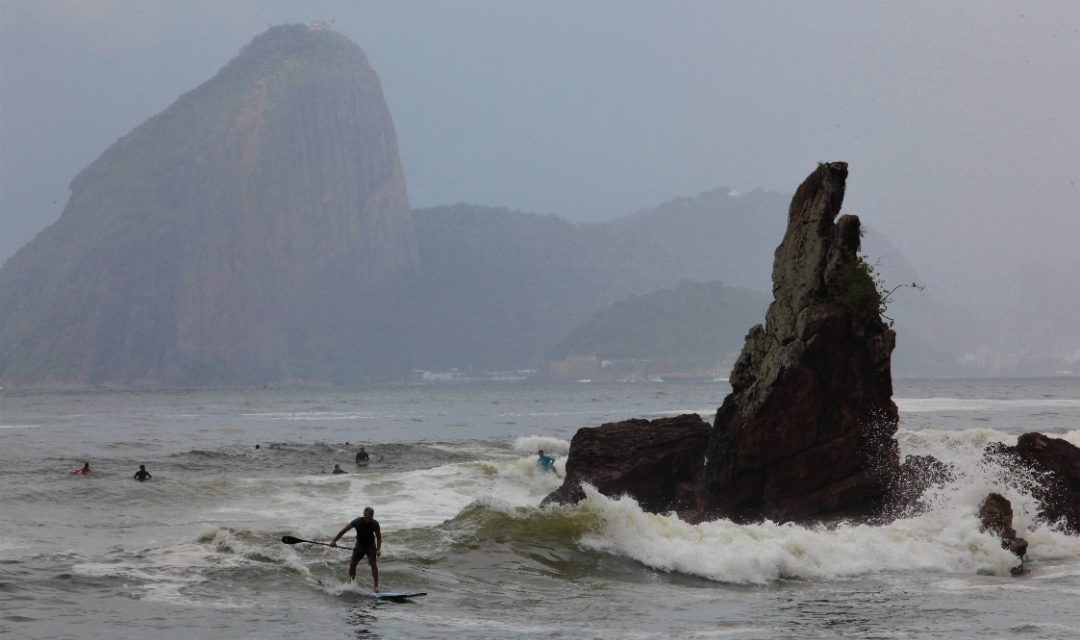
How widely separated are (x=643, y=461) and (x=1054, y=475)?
9.29 meters

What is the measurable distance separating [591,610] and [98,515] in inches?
697

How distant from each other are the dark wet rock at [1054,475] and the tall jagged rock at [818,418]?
9.96ft

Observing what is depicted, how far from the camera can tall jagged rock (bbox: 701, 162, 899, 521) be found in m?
27.3

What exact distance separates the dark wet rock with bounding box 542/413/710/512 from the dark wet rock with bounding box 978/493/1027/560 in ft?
22.4

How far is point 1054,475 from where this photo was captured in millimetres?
27078

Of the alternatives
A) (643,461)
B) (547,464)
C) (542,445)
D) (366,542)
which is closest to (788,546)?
(643,461)

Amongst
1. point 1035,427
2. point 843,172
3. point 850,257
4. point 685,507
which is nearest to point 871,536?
point 685,507

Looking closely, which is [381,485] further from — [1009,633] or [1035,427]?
[1035,427]

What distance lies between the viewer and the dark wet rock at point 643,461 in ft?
97.6

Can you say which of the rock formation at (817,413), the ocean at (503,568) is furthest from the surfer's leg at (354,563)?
the rock formation at (817,413)

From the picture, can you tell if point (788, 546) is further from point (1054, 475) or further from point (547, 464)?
point (547, 464)

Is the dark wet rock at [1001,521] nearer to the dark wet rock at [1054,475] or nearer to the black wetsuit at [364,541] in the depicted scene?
the dark wet rock at [1054,475]

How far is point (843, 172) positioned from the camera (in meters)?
29.6

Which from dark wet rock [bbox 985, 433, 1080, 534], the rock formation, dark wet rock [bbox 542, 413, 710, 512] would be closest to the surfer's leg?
dark wet rock [bbox 542, 413, 710, 512]
